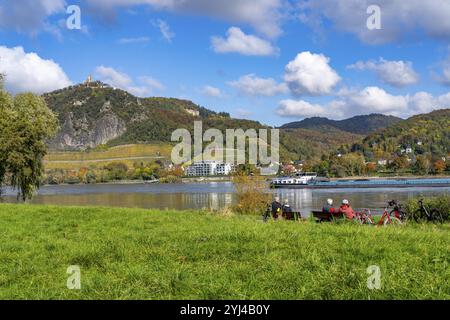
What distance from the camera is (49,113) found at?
39.7 meters

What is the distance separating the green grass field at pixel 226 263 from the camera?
6.24 metres

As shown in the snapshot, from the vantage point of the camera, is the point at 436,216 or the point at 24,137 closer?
the point at 436,216

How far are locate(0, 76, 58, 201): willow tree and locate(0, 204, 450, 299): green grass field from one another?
1018 inches

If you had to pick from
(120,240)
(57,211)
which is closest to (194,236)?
(120,240)

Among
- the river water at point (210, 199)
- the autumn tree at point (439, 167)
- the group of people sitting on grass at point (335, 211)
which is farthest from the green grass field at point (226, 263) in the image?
the autumn tree at point (439, 167)

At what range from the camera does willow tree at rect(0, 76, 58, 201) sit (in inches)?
1394

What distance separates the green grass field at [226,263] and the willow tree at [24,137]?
84.9 feet

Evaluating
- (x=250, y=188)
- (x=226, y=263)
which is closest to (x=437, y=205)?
(x=226, y=263)

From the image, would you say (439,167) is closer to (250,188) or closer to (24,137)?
(250,188)

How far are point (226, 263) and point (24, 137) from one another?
32.9m

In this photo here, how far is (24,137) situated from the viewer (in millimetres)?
36281

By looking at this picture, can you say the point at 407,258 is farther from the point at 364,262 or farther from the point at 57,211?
the point at 57,211

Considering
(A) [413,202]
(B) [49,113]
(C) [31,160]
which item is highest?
(B) [49,113]
